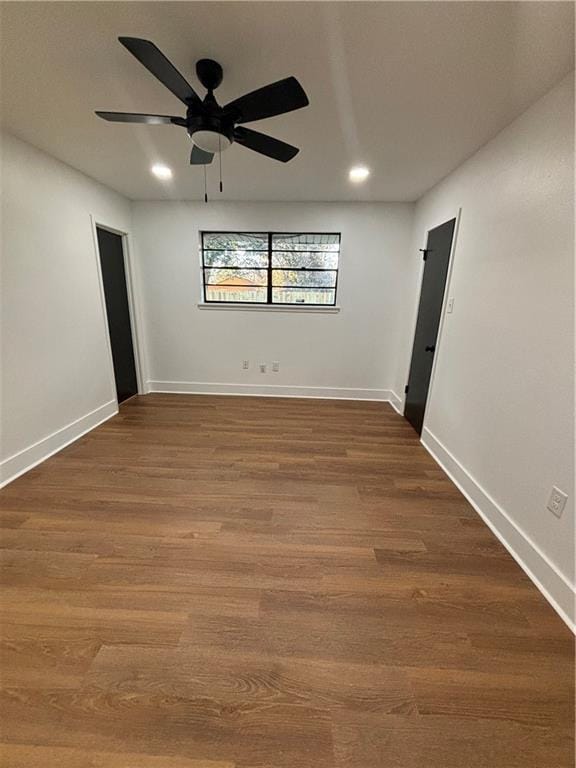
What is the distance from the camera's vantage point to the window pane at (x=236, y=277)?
4043mm

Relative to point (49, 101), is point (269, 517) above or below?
below

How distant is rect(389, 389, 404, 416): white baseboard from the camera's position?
12.7 feet

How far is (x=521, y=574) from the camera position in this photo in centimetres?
162

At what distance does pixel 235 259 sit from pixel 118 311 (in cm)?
165

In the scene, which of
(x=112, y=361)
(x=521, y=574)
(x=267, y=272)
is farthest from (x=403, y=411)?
(x=112, y=361)

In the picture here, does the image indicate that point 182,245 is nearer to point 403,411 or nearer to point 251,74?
point 251,74

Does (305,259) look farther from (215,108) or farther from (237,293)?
(215,108)

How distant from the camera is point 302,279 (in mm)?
4023

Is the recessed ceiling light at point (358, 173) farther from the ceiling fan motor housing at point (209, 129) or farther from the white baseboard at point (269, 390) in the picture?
the white baseboard at point (269, 390)

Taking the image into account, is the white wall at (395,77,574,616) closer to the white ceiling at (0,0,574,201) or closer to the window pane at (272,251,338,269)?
the white ceiling at (0,0,574,201)

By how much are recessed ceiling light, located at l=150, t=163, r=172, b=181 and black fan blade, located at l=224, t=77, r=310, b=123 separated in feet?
5.32

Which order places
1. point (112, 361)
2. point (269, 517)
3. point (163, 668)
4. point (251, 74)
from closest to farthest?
point (163, 668), point (251, 74), point (269, 517), point (112, 361)

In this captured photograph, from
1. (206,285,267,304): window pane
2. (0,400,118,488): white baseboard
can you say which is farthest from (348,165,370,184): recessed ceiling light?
(0,400,118,488): white baseboard

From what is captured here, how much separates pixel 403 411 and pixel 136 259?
4.01 meters
